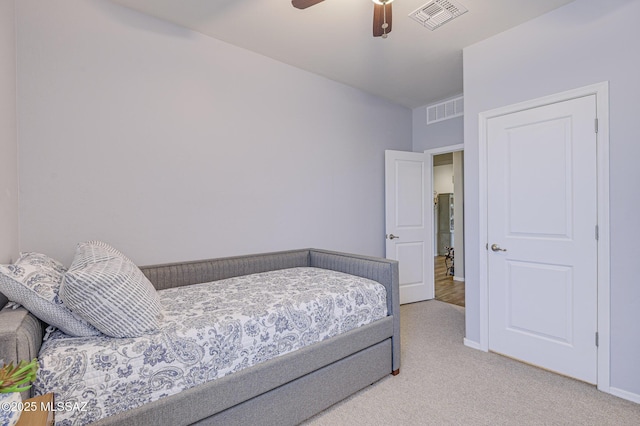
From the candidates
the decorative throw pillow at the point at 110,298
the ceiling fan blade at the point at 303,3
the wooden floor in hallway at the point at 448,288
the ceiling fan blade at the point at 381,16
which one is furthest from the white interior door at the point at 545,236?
the decorative throw pillow at the point at 110,298

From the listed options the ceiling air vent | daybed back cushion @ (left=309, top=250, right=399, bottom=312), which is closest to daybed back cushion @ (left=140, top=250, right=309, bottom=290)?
daybed back cushion @ (left=309, top=250, right=399, bottom=312)

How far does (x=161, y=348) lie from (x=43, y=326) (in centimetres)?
58

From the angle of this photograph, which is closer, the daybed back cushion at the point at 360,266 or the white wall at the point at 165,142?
the white wall at the point at 165,142

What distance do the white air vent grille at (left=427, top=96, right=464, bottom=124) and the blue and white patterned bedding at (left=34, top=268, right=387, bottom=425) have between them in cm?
279

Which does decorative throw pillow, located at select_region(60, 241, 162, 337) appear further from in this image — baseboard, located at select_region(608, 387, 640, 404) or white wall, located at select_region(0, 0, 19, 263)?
baseboard, located at select_region(608, 387, 640, 404)

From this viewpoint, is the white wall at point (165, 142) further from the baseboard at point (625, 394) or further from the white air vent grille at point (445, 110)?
the baseboard at point (625, 394)

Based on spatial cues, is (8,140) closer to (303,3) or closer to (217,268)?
(217,268)

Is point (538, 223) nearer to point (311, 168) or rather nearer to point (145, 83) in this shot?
point (311, 168)

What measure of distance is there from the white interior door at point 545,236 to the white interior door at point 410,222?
1417 mm

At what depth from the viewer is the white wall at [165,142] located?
2.00 metres

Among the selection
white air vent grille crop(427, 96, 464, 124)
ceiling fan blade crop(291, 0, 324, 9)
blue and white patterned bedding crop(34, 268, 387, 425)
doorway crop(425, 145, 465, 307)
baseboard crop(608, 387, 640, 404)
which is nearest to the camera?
blue and white patterned bedding crop(34, 268, 387, 425)

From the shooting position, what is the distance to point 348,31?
2.55m

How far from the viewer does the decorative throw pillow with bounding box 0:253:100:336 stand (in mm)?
1239

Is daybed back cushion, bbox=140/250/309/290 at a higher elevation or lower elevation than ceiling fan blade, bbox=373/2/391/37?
lower
